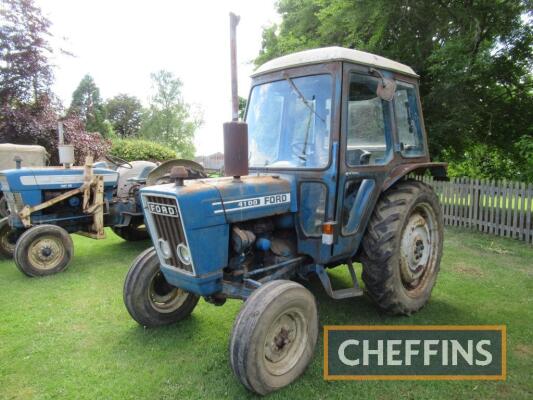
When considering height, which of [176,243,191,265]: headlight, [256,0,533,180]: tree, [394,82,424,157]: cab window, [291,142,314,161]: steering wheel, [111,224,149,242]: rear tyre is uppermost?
[256,0,533,180]: tree

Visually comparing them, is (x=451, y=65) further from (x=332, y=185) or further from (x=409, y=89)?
(x=332, y=185)

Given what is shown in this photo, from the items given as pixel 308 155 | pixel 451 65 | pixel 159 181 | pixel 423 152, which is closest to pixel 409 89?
pixel 423 152

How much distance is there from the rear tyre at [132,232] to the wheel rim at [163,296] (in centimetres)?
353

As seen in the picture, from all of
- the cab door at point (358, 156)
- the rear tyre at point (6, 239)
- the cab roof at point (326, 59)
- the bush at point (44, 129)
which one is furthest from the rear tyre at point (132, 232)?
the bush at point (44, 129)

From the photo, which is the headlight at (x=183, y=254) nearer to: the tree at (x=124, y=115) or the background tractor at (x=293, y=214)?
the background tractor at (x=293, y=214)

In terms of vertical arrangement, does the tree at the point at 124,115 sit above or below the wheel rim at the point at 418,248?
above

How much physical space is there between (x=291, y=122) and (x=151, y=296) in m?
1.83

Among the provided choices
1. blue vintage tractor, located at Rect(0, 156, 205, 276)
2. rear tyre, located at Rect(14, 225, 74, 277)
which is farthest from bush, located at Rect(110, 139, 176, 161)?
rear tyre, located at Rect(14, 225, 74, 277)

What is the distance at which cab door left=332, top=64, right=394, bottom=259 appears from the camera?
2.96 metres

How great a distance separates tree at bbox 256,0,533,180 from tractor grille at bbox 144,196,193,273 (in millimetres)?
6934

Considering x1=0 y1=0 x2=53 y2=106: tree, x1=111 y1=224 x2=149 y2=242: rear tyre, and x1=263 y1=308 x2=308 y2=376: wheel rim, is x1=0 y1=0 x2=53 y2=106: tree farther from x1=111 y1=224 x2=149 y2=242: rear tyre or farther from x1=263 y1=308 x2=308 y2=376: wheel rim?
x1=263 y1=308 x2=308 y2=376: wheel rim

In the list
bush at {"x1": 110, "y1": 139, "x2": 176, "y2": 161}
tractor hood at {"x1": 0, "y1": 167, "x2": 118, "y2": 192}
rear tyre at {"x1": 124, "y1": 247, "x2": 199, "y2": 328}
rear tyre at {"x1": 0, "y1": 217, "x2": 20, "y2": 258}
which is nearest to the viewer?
rear tyre at {"x1": 124, "y1": 247, "x2": 199, "y2": 328}

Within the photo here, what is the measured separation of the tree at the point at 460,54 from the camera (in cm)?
773

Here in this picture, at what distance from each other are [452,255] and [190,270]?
4286 millimetres
